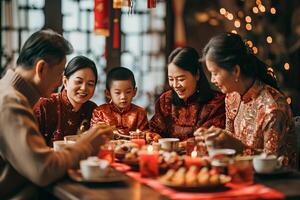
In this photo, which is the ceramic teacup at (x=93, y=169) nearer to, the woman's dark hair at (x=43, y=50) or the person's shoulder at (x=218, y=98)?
the woman's dark hair at (x=43, y=50)

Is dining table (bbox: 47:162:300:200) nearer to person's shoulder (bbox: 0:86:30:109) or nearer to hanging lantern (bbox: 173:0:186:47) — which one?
person's shoulder (bbox: 0:86:30:109)

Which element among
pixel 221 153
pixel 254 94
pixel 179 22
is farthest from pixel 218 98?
pixel 179 22

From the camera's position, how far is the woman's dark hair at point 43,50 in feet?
10.9

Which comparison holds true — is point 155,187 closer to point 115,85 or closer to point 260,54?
point 115,85

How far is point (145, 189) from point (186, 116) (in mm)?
1776

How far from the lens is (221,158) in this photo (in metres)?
3.18

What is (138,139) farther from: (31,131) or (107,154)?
(31,131)

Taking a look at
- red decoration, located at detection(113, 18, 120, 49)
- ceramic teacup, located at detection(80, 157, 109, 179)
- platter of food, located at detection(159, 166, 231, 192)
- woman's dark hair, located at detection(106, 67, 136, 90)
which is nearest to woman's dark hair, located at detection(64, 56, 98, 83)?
woman's dark hair, located at detection(106, 67, 136, 90)

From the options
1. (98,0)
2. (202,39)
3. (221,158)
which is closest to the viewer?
(221,158)

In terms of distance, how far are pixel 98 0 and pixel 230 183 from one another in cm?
285

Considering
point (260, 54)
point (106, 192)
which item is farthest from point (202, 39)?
point (106, 192)

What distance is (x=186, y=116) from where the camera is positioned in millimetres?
4648

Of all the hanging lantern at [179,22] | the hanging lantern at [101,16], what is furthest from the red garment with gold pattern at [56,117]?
the hanging lantern at [179,22]

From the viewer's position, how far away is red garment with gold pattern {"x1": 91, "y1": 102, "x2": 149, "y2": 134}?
4.66 metres
